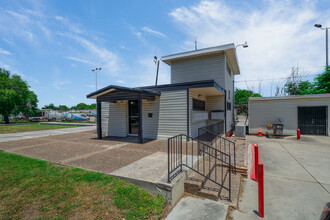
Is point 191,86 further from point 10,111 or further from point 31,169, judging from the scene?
point 10,111

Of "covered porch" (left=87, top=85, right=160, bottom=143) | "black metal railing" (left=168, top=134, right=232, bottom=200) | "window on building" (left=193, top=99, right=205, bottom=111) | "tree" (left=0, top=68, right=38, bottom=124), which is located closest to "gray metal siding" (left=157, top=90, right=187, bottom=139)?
"covered porch" (left=87, top=85, right=160, bottom=143)

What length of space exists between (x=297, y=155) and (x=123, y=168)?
716cm

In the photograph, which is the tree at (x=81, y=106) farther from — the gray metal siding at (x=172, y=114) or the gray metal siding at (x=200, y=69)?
the gray metal siding at (x=172, y=114)

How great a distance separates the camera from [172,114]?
7781 millimetres

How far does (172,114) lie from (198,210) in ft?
17.3

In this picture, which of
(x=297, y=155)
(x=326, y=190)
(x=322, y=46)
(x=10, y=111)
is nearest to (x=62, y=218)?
(x=326, y=190)

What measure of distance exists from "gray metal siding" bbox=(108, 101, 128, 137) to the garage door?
487 inches

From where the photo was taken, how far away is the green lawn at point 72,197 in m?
2.58

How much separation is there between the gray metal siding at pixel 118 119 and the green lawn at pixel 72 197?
5251mm

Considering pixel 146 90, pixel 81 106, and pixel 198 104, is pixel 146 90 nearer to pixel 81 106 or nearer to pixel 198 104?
pixel 198 104

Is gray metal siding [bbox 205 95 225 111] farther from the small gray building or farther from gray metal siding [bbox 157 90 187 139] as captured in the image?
gray metal siding [bbox 157 90 187 139]

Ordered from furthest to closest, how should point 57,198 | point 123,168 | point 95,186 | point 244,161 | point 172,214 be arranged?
point 244,161
point 123,168
point 95,186
point 57,198
point 172,214

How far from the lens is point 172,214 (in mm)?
2676

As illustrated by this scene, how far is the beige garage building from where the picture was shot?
10.3 m
